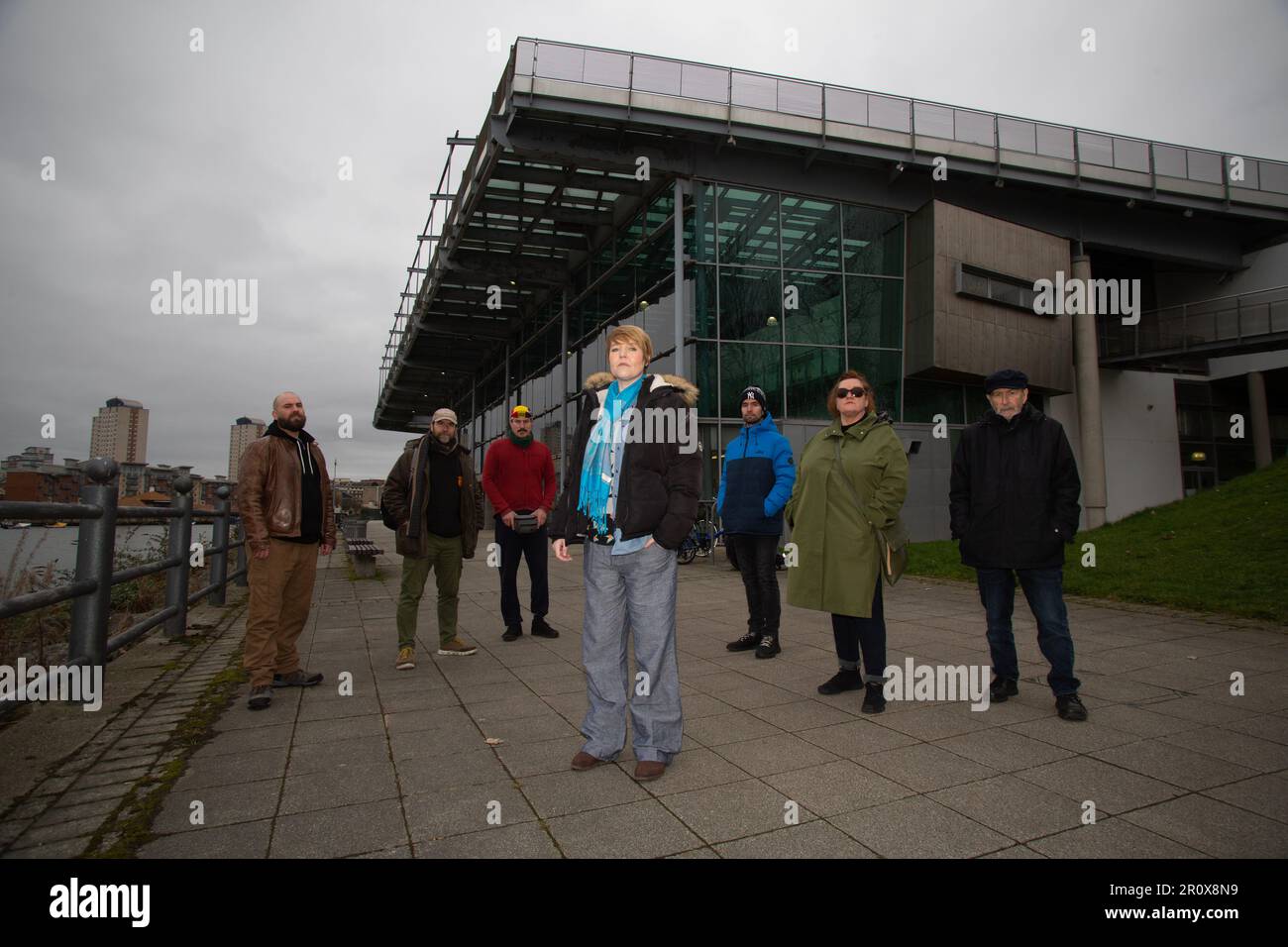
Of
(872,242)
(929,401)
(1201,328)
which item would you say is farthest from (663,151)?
(1201,328)

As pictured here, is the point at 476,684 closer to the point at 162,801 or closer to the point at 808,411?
the point at 162,801

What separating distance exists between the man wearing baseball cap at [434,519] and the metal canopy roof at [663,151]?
10.5m

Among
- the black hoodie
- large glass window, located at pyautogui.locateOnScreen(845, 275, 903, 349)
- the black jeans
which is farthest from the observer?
large glass window, located at pyautogui.locateOnScreen(845, 275, 903, 349)

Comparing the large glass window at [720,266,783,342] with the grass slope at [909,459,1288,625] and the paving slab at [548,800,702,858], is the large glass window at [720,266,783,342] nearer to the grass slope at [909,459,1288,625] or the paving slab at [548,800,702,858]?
the grass slope at [909,459,1288,625]

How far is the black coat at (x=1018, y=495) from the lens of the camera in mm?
4027

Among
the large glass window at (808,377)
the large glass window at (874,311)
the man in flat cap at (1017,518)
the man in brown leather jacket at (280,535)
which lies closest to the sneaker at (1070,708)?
the man in flat cap at (1017,518)

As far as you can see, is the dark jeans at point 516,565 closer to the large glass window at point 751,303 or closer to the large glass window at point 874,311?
the large glass window at point 751,303

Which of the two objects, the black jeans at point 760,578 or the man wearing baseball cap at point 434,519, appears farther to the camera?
the black jeans at point 760,578

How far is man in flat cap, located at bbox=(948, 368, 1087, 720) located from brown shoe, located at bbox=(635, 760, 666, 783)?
211cm

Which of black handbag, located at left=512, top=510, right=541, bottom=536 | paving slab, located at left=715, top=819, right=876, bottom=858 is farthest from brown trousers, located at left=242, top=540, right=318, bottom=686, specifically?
paving slab, located at left=715, top=819, right=876, bottom=858

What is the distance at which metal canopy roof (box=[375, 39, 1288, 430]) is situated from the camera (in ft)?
47.2

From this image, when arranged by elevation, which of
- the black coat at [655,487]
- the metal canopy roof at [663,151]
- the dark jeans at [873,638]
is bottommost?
the dark jeans at [873,638]

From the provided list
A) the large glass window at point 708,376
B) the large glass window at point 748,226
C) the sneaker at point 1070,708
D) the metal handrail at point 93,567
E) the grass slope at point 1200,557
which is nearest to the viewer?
the metal handrail at point 93,567
